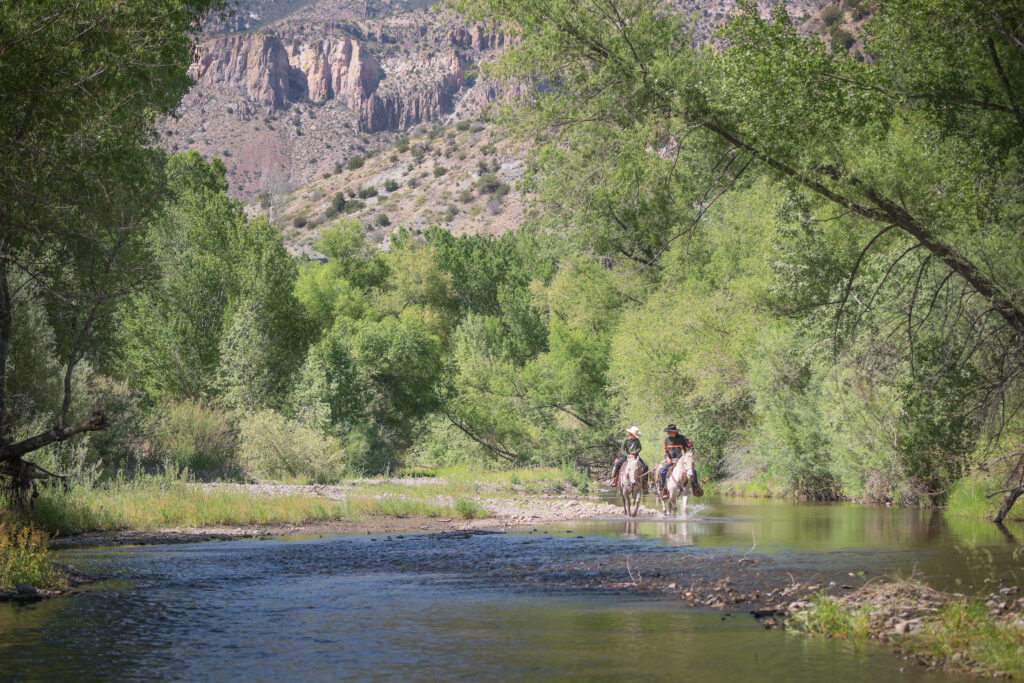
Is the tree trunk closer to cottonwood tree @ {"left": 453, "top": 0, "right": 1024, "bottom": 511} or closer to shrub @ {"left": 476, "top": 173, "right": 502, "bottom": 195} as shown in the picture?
cottonwood tree @ {"left": 453, "top": 0, "right": 1024, "bottom": 511}

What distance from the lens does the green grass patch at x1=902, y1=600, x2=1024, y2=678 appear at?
32.0ft

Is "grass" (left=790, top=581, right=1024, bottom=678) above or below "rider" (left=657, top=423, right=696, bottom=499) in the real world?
below

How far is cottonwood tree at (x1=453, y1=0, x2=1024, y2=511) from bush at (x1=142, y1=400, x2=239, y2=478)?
26.0m

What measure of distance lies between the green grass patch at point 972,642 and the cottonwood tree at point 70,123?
13536 millimetres

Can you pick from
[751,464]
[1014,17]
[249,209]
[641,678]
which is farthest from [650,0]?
[249,209]

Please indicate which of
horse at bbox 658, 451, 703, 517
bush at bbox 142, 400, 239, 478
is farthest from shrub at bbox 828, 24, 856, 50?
horse at bbox 658, 451, 703, 517

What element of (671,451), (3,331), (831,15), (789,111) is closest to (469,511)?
(671,451)

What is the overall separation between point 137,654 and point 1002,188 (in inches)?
629

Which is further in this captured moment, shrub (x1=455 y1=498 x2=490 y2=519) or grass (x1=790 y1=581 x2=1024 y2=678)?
shrub (x1=455 y1=498 x2=490 y2=519)

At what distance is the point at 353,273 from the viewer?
297 feet

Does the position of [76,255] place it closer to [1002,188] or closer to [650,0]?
[650,0]

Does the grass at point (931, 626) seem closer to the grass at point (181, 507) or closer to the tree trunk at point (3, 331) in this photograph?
the tree trunk at point (3, 331)

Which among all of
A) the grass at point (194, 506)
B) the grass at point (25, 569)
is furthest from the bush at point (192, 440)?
the grass at point (25, 569)

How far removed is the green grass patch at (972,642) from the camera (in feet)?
32.0
